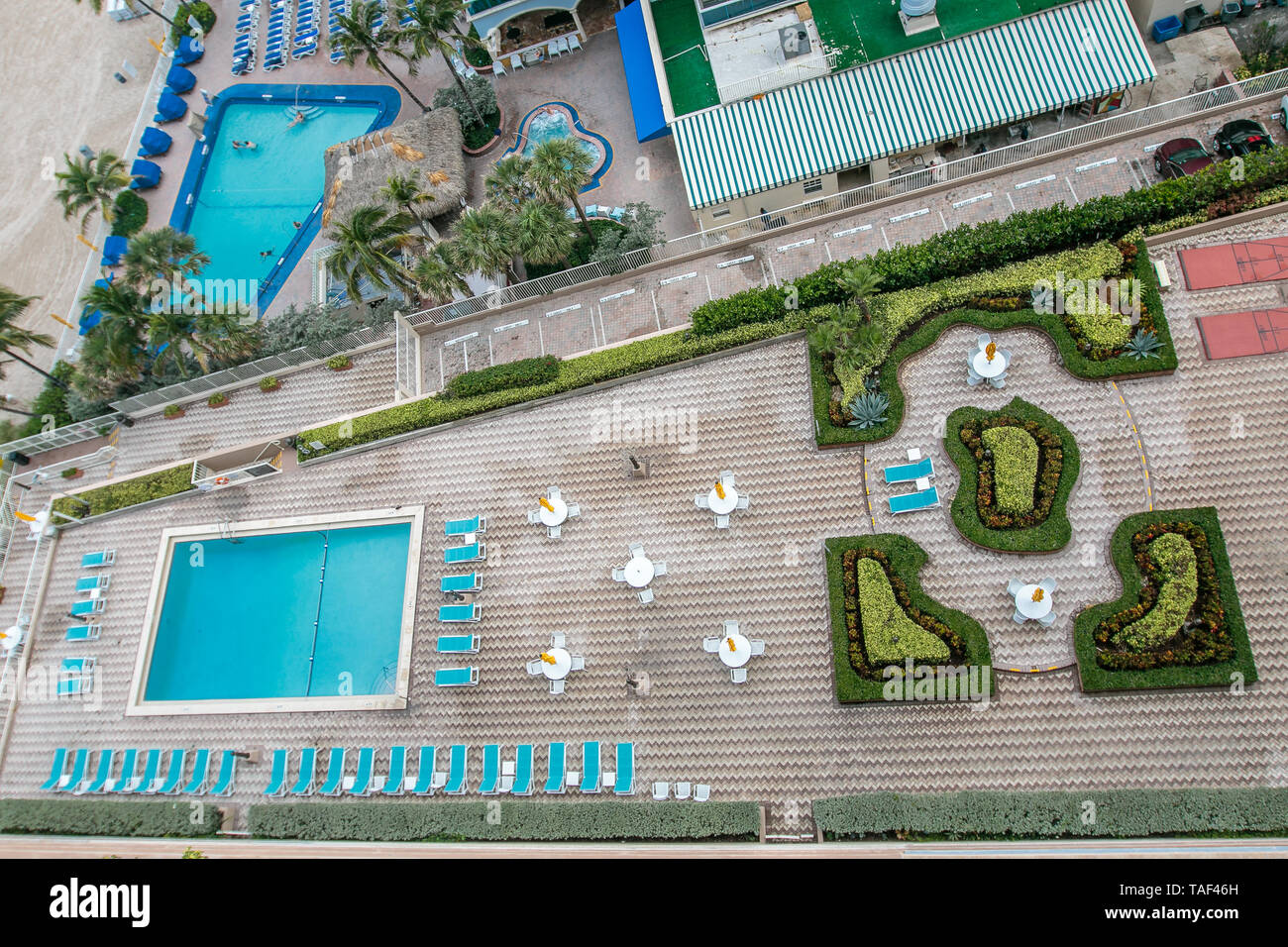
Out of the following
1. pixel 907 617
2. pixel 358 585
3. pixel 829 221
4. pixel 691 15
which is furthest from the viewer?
pixel 691 15

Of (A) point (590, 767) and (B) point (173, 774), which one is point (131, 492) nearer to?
(B) point (173, 774)

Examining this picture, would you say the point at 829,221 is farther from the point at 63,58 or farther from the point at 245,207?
the point at 63,58

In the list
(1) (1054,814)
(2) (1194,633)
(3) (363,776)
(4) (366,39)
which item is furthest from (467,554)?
(4) (366,39)

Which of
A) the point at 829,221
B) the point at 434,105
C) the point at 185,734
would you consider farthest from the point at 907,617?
the point at 434,105

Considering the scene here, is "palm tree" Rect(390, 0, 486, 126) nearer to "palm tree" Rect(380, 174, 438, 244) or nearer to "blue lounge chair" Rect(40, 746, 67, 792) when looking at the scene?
"palm tree" Rect(380, 174, 438, 244)

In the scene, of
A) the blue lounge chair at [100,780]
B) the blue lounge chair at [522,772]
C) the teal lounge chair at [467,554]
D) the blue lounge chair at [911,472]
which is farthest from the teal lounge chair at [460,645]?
the blue lounge chair at [911,472]

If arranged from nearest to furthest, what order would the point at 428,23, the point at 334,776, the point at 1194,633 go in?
the point at 1194,633 < the point at 334,776 < the point at 428,23
